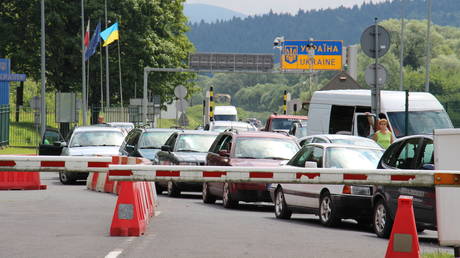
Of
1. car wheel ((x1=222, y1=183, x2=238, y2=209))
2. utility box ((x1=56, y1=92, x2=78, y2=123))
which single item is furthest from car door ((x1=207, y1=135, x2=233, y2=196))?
utility box ((x1=56, y1=92, x2=78, y2=123))

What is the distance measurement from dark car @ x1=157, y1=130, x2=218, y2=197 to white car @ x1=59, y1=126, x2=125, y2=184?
3.09m

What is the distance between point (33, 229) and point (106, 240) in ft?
6.72

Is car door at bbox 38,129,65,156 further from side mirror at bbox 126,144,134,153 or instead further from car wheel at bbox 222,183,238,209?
car wheel at bbox 222,183,238,209

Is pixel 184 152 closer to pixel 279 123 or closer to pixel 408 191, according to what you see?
pixel 408 191

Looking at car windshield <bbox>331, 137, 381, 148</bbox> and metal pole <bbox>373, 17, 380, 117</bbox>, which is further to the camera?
metal pole <bbox>373, 17, 380, 117</bbox>

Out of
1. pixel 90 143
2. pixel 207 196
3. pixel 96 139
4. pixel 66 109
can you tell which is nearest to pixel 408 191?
pixel 207 196

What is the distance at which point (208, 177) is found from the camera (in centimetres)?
1190

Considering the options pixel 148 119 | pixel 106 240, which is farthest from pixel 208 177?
pixel 148 119

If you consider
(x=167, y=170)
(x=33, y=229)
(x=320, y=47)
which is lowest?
(x=33, y=229)

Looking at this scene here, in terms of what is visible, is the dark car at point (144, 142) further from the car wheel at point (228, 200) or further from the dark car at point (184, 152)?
the car wheel at point (228, 200)

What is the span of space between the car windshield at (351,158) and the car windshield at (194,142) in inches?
340

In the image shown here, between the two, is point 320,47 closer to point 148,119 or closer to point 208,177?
point 148,119

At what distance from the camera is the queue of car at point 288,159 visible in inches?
608

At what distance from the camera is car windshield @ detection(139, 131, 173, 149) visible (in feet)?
96.6
